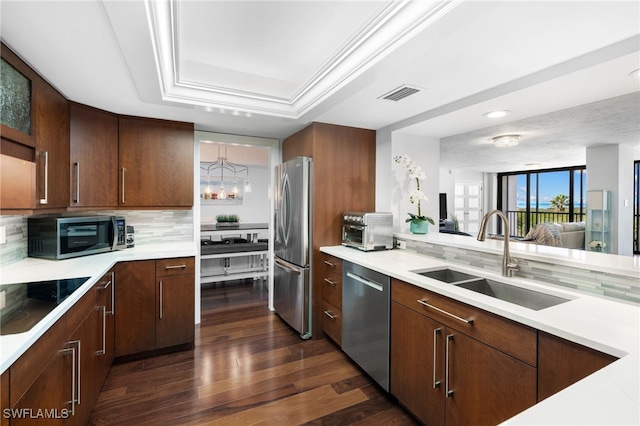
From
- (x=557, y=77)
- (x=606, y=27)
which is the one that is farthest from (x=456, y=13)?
(x=557, y=77)

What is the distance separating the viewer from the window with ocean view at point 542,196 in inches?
311

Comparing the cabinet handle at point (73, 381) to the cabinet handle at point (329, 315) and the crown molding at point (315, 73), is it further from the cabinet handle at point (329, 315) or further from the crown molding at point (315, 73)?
the cabinet handle at point (329, 315)

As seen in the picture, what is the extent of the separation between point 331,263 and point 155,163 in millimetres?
1898

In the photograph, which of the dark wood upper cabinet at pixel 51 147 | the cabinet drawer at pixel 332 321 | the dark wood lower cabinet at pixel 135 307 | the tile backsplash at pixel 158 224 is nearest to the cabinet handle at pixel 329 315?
the cabinet drawer at pixel 332 321

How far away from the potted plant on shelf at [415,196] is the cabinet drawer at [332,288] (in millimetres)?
892

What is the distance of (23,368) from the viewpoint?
1.03 m

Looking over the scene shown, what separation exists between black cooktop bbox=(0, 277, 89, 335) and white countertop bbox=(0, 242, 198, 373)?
4 cm

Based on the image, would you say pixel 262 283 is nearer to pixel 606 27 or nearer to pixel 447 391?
pixel 447 391

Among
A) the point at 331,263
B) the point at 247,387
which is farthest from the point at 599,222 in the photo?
the point at 247,387

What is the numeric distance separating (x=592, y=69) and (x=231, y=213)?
245 inches

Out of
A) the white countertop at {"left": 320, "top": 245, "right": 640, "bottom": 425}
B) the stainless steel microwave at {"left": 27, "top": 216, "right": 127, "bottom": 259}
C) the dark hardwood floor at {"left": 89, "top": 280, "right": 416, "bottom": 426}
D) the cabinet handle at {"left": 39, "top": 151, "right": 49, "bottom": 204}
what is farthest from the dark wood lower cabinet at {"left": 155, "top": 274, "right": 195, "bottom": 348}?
the white countertop at {"left": 320, "top": 245, "right": 640, "bottom": 425}

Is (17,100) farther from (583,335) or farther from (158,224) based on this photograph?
(583,335)

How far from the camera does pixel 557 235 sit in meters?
5.09

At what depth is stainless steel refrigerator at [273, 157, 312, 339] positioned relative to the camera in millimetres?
2971
